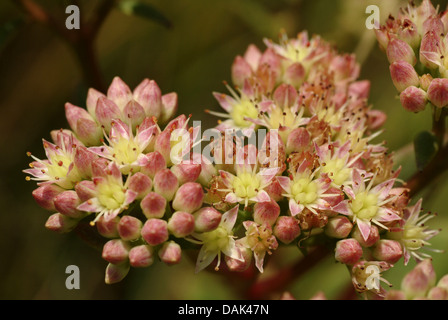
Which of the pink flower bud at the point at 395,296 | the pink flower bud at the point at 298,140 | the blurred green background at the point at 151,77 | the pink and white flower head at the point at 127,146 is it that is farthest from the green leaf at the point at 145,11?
the pink flower bud at the point at 395,296

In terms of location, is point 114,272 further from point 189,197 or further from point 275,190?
point 275,190

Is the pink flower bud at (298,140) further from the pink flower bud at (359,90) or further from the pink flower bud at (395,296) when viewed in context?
the pink flower bud at (395,296)

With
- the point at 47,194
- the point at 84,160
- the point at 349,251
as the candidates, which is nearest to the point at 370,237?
the point at 349,251

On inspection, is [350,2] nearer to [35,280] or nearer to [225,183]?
[225,183]

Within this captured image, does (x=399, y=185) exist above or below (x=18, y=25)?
below

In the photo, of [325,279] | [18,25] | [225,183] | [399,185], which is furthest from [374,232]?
[18,25]
